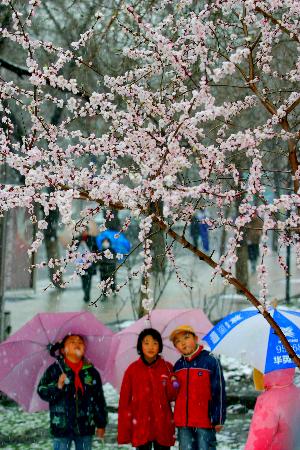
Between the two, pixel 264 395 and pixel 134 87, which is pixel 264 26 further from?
pixel 264 395

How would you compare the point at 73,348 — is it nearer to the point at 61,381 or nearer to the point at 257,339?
the point at 61,381

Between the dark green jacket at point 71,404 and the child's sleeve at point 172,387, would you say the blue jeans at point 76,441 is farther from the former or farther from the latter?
the child's sleeve at point 172,387

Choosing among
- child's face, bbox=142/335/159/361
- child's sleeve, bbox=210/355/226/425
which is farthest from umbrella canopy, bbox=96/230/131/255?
child's sleeve, bbox=210/355/226/425

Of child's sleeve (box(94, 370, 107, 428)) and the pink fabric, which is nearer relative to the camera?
the pink fabric

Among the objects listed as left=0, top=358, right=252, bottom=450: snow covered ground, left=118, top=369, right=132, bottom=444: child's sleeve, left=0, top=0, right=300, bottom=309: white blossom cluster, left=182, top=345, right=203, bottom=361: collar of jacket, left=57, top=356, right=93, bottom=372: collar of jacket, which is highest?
left=0, top=0, right=300, bottom=309: white blossom cluster

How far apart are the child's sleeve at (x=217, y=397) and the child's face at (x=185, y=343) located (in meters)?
0.25

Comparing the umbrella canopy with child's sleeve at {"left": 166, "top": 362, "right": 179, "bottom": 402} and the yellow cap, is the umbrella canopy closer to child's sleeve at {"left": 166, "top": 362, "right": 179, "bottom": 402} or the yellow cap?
the yellow cap

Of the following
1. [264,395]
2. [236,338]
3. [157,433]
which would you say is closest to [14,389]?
[157,433]

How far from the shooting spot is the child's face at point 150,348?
7.07 m

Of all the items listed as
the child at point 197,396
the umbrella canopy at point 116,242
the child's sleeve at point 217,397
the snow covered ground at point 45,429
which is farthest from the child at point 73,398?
the umbrella canopy at point 116,242

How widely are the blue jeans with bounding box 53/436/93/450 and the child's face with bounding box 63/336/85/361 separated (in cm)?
70

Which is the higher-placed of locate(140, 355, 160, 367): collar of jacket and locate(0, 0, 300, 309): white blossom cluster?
locate(0, 0, 300, 309): white blossom cluster

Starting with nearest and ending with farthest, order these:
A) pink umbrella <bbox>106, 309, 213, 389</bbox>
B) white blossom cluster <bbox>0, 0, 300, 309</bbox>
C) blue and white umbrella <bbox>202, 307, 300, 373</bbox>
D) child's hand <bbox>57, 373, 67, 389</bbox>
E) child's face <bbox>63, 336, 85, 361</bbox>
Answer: white blossom cluster <bbox>0, 0, 300, 309</bbox> < blue and white umbrella <bbox>202, 307, 300, 373</bbox> < child's hand <bbox>57, 373, 67, 389</bbox> < child's face <bbox>63, 336, 85, 361</bbox> < pink umbrella <bbox>106, 309, 213, 389</bbox>

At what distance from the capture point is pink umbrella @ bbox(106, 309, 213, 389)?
295 inches
